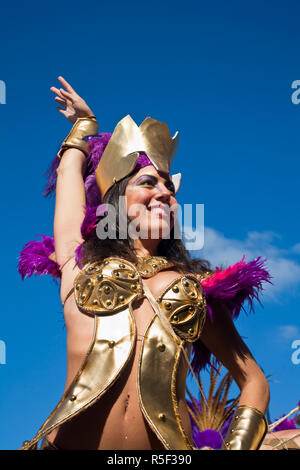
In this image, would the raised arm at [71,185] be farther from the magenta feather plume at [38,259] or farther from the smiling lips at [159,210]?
the smiling lips at [159,210]

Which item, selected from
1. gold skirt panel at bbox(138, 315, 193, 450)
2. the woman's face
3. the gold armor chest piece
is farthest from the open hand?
gold skirt panel at bbox(138, 315, 193, 450)

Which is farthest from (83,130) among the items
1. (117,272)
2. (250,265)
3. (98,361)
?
(98,361)

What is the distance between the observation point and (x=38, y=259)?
3.28 meters

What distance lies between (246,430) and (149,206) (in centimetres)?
133

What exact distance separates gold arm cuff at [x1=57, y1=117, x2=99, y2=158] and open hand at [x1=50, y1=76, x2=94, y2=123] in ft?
0.44

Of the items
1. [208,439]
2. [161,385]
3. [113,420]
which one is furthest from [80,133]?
[208,439]

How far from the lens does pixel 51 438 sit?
2525mm

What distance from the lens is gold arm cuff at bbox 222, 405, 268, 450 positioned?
262cm

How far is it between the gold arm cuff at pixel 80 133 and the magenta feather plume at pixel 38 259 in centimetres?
62

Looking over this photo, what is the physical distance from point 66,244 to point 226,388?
1.27 metres

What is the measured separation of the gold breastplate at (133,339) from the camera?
8.09 feet

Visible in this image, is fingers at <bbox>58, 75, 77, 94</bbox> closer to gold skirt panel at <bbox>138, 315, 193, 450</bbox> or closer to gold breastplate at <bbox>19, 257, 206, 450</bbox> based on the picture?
gold breastplate at <bbox>19, 257, 206, 450</bbox>

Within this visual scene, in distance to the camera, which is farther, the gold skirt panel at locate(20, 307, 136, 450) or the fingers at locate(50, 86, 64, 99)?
the fingers at locate(50, 86, 64, 99)

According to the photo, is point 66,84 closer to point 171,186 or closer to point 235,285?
point 171,186
